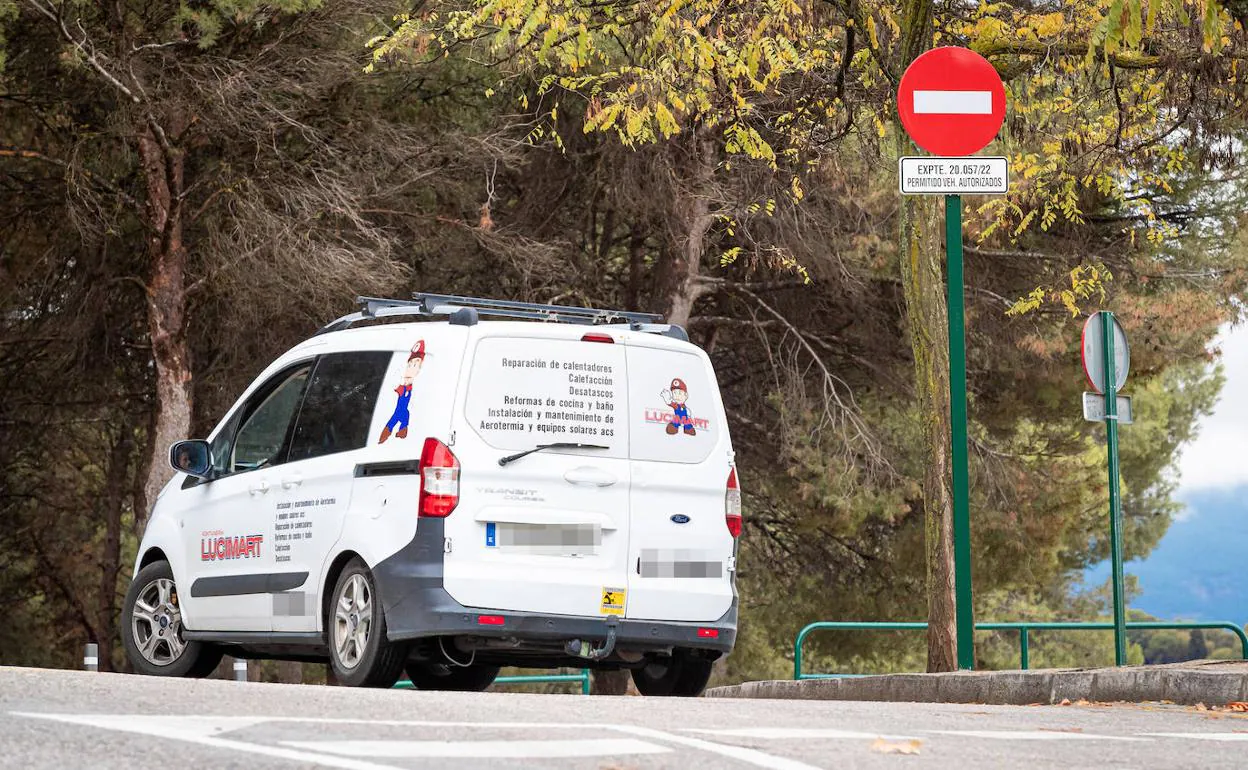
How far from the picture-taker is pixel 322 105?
20.5 m

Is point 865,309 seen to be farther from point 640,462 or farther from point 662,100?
point 640,462

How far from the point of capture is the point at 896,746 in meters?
6.31

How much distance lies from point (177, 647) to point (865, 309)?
46.6 ft

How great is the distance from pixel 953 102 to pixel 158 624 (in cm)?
590

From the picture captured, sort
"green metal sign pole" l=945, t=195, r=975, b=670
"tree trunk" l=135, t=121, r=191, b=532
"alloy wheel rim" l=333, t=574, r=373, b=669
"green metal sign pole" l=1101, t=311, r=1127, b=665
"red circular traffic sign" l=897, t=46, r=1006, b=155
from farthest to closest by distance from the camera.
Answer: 1. "tree trunk" l=135, t=121, r=191, b=532
2. "green metal sign pole" l=945, t=195, r=975, b=670
3. "red circular traffic sign" l=897, t=46, r=1006, b=155
4. "green metal sign pole" l=1101, t=311, r=1127, b=665
5. "alloy wheel rim" l=333, t=574, r=373, b=669

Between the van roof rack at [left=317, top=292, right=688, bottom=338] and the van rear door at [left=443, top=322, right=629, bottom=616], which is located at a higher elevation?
the van roof rack at [left=317, top=292, right=688, bottom=338]

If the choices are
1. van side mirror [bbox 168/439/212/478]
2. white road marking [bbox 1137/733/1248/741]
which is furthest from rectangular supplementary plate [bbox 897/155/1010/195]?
white road marking [bbox 1137/733/1248/741]

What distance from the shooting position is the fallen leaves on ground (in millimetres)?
6219

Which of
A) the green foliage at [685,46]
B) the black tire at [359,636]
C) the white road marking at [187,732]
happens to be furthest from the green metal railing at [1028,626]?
the white road marking at [187,732]

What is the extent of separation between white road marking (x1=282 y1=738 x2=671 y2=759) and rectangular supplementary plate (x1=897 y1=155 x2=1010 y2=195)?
19.5ft

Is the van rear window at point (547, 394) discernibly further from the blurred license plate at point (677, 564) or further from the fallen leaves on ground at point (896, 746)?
the fallen leaves on ground at point (896, 746)

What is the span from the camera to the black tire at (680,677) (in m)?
10.4

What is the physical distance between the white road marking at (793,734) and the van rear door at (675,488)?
2.63 m

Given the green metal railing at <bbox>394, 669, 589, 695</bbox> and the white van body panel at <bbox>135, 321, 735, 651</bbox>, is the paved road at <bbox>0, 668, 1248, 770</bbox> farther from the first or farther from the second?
the green metal railing at <bbox>394, 669, 589, 695</bbox>
